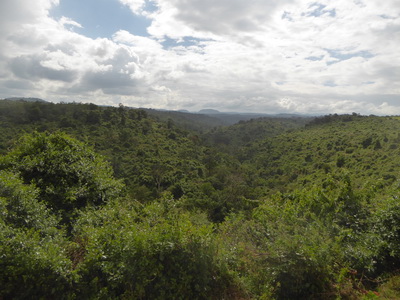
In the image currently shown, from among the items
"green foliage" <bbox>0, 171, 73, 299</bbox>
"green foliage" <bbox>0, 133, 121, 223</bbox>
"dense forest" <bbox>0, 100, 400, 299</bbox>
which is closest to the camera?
"green foliage" <bbox>0, 171, 73, 299</bbox>

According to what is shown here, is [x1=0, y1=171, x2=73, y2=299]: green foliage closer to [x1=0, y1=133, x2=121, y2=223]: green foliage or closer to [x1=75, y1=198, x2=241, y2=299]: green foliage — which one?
[x1=75, y1=198, x2=241, y2=299]: green foliage

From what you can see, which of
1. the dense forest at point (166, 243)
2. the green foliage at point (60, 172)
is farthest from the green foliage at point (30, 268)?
the green foliage at point (60, 172)

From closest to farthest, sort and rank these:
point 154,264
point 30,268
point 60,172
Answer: point 30,268 < point 154,264 < point 60,172

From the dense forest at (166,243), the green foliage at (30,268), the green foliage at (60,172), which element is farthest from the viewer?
the green foliage at (60,172)

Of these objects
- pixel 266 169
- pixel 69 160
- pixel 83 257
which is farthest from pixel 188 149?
pixel 83 257

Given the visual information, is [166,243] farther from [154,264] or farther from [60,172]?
[60,172]

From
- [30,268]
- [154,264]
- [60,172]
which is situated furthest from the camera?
[60,172]

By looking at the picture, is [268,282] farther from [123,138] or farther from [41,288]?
[123,138]

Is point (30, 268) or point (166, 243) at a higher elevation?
point (166, 243)

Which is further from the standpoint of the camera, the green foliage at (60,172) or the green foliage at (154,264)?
the green foliage at (60,172)

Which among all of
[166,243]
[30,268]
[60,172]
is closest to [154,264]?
[166,243]

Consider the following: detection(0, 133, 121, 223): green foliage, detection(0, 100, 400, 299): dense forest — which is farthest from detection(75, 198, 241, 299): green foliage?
detection(0, 133, 121, 223): green foliage

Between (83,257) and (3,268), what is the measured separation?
1.25 meters

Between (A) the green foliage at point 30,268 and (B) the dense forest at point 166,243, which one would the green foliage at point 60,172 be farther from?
(A) the green foliage at point 30,268
